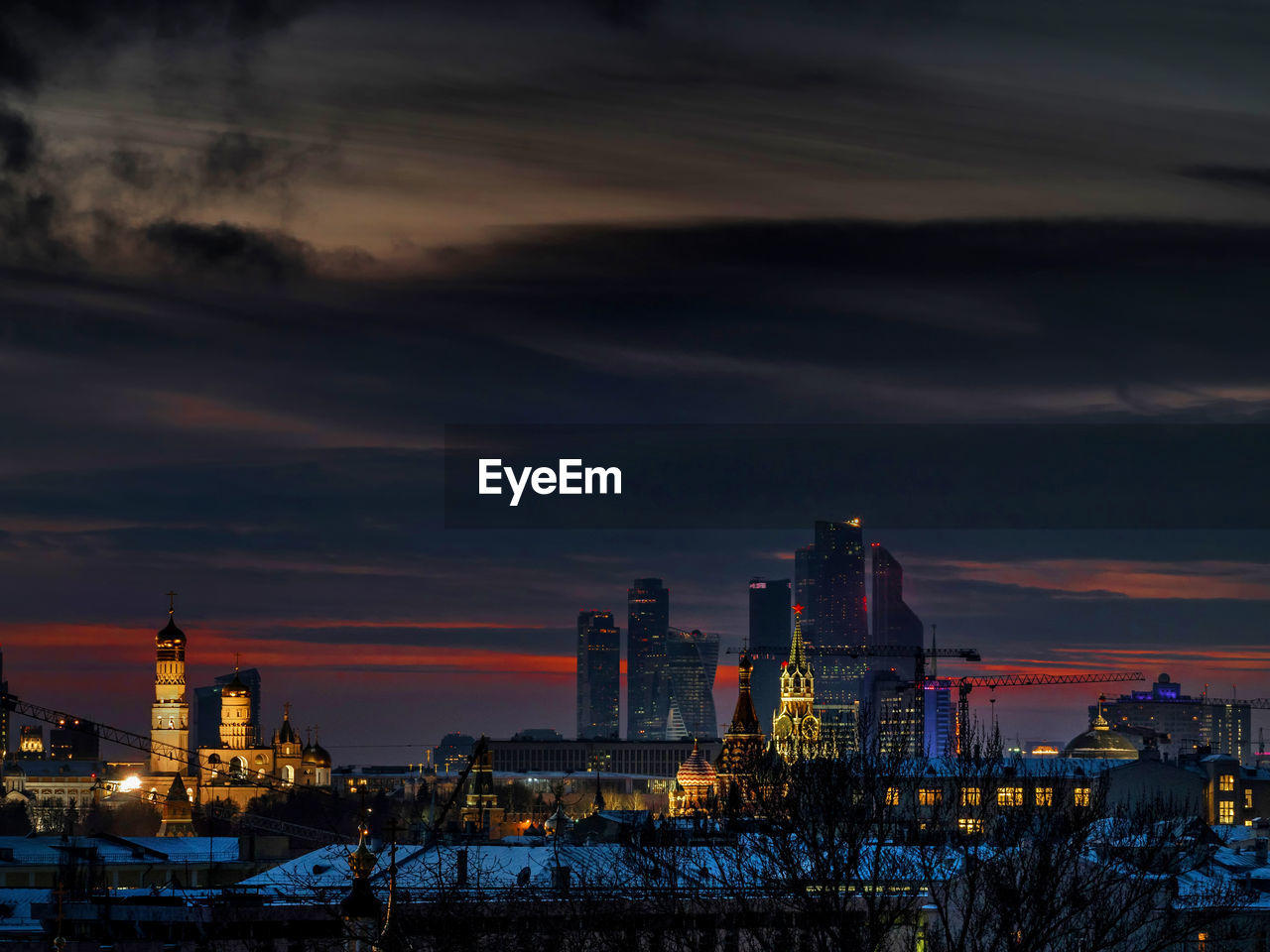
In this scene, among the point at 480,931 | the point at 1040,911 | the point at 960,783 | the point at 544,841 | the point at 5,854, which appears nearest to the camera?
the point at 1040,911

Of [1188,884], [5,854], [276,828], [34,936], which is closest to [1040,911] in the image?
[1188,884]

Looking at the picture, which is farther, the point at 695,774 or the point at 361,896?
the point at 695,774

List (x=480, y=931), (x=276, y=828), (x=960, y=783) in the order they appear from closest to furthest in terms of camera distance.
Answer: (x=960, y=783) < (x=480, y=931) < (x=276, y=828)

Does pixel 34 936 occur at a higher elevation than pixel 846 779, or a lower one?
lower

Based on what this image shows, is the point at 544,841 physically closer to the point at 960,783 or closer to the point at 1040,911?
the point at 960,783

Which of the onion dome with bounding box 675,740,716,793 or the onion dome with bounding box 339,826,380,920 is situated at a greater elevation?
the onion dome with bounding box 675,740,716,793

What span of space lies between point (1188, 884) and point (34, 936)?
37286 millimetres

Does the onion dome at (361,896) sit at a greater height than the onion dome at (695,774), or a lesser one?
lesser

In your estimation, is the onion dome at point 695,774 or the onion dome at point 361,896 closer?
the onion dome at point 361,896

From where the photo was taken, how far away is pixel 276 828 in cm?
19438

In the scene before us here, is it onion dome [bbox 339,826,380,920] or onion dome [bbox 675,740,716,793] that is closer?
onion dome [bbox 339,826,380,920]

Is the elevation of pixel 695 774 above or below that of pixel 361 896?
above

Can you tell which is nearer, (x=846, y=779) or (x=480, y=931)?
(x=846, y=779)

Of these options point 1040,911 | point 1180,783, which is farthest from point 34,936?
point 1180,783
